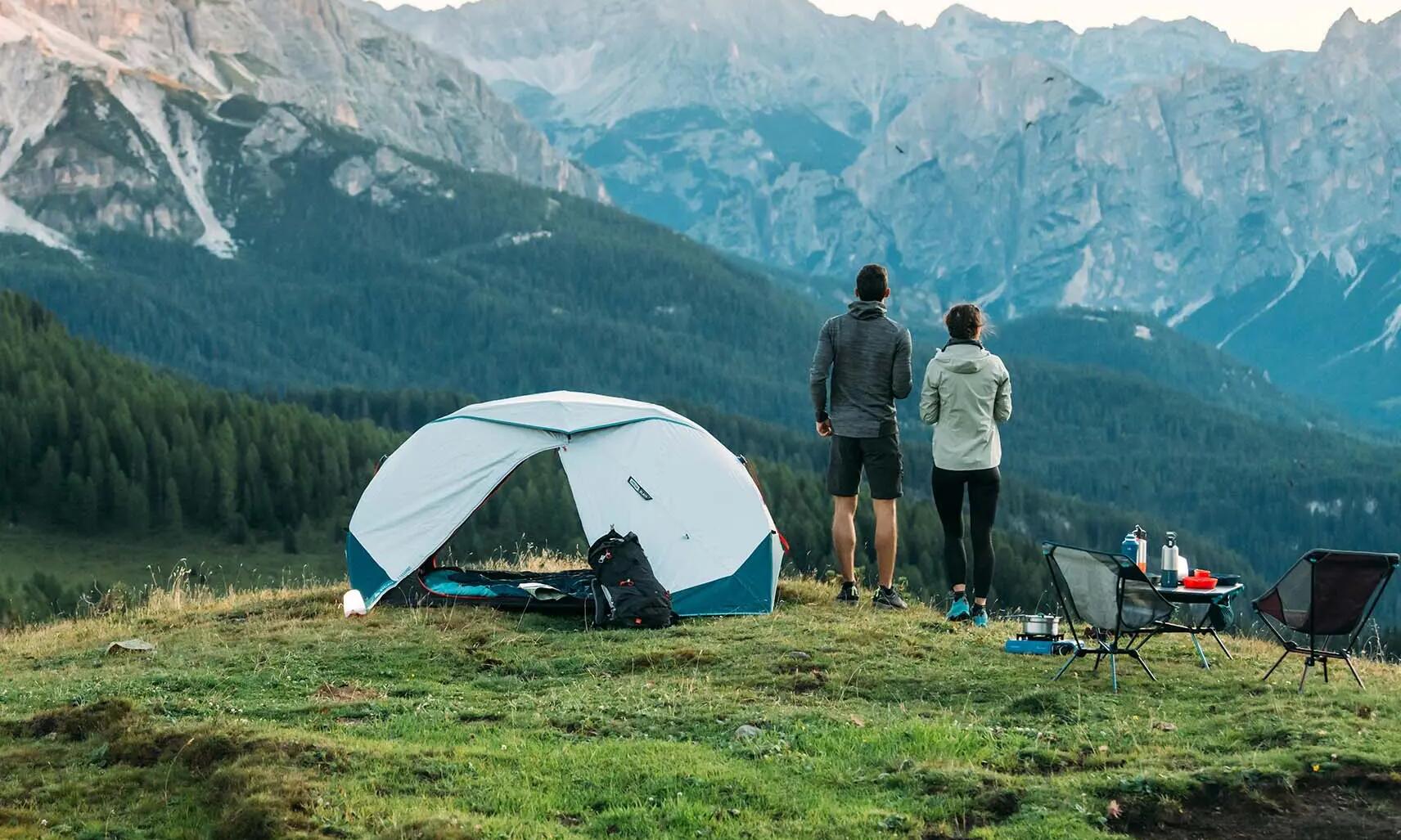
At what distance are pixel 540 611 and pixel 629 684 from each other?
5704 mm

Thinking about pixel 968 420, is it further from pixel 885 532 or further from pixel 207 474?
pixel 207 474

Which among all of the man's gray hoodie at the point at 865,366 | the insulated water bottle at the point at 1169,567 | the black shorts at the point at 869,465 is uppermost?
the man's gray hoodie at the point at 865,366

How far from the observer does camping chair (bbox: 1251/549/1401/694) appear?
1554cm

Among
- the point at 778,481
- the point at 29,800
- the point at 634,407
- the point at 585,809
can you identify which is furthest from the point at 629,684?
the point at 778,481

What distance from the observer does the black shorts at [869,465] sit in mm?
21547

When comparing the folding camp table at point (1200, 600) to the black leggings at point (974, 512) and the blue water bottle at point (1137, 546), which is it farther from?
the black leggings at point (974, 512)

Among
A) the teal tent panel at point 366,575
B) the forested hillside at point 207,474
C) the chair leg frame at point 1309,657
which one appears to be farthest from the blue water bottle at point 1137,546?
A: the forested hillside at point 207,474

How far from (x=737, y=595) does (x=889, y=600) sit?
2179mm

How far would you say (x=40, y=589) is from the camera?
65.4m

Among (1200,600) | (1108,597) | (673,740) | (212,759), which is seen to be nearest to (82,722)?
(212,759)

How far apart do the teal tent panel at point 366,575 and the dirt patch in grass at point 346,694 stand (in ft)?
20.3

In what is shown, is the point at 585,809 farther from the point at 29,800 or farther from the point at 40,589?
the point at 40,589

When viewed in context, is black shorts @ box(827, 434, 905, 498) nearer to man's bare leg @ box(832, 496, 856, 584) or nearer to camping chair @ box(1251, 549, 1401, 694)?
man's bare leg @ box(832, 496, 856, 584)

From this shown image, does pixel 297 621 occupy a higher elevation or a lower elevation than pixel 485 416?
lower
